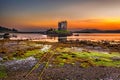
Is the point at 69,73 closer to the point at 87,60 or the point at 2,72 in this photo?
the point at 2,72

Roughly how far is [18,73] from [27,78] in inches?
89.1

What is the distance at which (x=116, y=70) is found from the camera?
968 inches

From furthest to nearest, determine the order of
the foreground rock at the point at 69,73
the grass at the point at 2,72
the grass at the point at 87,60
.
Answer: the grass at the point at 87,60 < the grass at the point at 2,72 < the foreground rock at the point at 69,73

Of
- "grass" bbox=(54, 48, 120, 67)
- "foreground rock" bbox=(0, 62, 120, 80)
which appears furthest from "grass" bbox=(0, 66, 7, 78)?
"grass" bbox=(54, 48, 120, 67)

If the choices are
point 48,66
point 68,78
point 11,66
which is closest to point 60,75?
point 68,78

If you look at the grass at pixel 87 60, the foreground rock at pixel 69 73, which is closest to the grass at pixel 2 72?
the foreground rock at pixel 69 73

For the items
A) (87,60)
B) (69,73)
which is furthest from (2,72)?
(87,60)

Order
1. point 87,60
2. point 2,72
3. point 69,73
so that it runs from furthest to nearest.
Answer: point 87,60 < point 2,72 < point 69,73

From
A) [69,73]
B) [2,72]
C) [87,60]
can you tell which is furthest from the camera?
[87,60]

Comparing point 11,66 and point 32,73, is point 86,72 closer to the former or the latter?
point 32,73

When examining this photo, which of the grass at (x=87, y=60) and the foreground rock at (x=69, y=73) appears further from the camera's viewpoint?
the grass at (x=87, y=60)

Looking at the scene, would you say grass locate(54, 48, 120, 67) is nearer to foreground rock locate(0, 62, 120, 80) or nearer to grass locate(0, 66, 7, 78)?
foreground rock locate(0, 62, 120, 80)

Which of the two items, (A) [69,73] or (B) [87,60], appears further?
(B) [87,60]

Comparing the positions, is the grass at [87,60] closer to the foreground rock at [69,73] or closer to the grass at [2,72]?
the foreground rock at [69,73]
